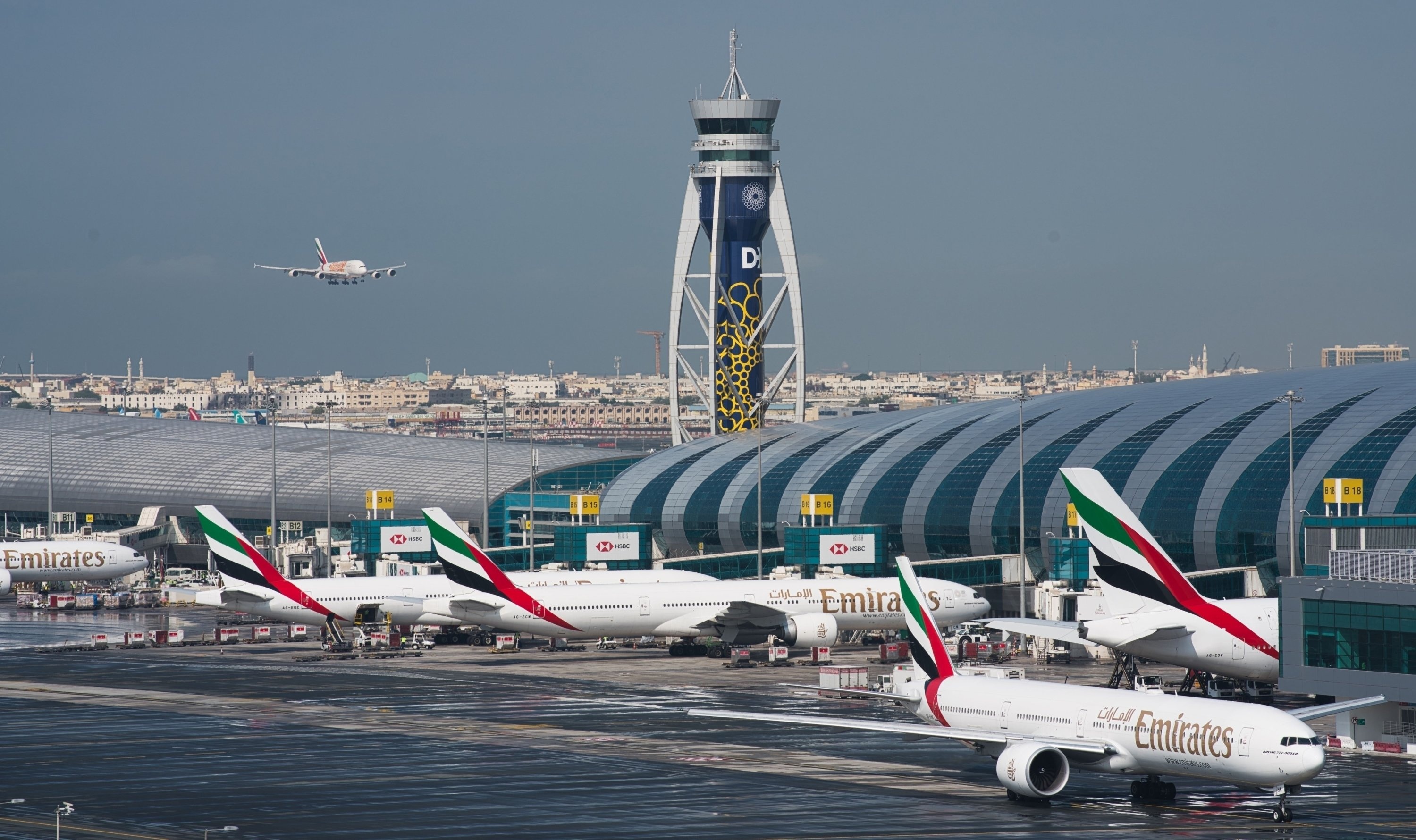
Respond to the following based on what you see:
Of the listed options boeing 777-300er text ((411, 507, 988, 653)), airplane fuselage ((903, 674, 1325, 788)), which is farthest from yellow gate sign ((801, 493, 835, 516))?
airplane fuselage ((903, 674, 1325, 788))

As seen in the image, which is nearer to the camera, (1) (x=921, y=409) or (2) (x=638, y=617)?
(2) (x=638, y=617)

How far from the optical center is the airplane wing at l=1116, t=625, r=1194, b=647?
2265 inches

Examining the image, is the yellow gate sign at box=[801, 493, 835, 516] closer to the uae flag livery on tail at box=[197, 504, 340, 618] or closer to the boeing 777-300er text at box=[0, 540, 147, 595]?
the uae flag livery on tail at box=[197, 504, 340, 618]

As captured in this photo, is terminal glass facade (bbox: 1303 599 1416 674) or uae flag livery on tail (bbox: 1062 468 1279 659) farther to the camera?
uae flag livery on tail (bbox: 1062 468 1279 659)

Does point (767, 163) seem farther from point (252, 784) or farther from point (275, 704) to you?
point (252, 784)

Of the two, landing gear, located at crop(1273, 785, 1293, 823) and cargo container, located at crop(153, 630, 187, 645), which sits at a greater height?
cargo container, located at crop(153, 630, 187, 645)

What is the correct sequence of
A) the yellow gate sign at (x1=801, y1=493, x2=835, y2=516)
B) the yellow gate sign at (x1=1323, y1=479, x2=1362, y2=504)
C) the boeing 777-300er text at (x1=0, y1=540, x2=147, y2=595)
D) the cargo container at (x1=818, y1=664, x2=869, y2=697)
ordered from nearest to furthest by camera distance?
the cargo container at (x1=818, y1=664, x2=869, y2=697) → the yellow gate sign at (x1=1323, y1=479, x2=1362, y2=504) → the yellow gate sign at (x1=801, y1=493, x2=835, y2=516) → the boeing 777-300er text at (x1=0, y1=540, x2=147, y2=595)

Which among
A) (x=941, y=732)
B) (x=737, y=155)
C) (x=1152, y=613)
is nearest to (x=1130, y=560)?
(x=1152, y=613)

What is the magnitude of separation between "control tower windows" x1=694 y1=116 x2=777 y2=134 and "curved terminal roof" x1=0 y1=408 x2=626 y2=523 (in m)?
31.2

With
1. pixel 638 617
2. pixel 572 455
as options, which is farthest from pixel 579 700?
pixel 572 455

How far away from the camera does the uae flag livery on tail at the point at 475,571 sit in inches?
3223

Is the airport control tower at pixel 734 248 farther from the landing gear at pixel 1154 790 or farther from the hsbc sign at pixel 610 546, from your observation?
the landing gear at pixel 1154 790

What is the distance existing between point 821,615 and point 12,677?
35.0 meters

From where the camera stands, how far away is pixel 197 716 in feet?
207
